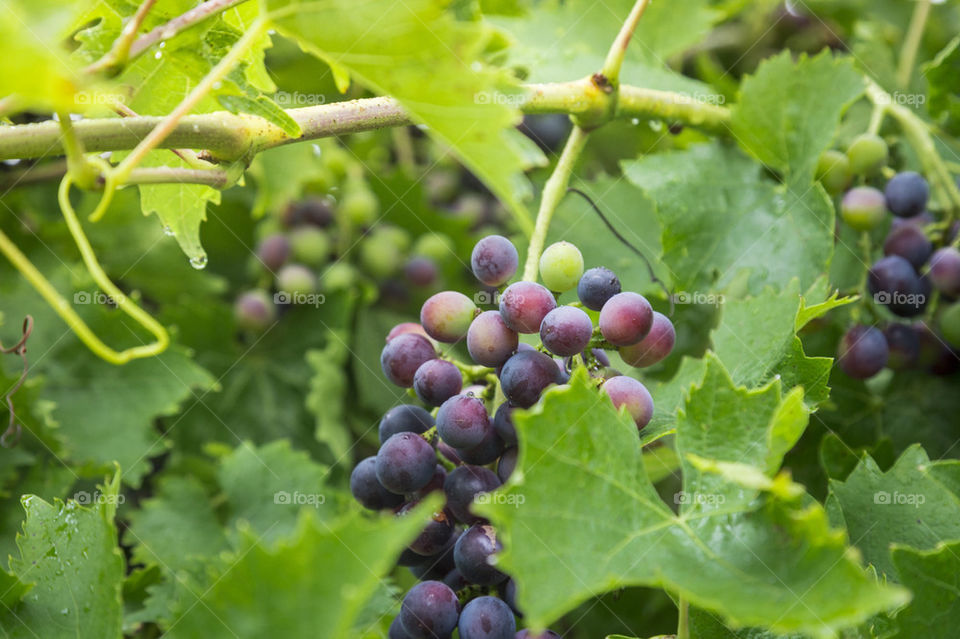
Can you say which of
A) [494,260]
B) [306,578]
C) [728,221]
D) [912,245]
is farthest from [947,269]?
[306,578]

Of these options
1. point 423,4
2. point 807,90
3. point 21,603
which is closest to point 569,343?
point 423,4

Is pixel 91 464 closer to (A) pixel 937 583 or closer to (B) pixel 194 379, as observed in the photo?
(B) pixel 194 379

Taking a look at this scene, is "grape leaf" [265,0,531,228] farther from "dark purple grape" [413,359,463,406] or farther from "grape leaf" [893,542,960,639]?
"grape leaf" [893,542,960,639]

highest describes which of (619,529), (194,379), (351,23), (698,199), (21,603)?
(351,23)

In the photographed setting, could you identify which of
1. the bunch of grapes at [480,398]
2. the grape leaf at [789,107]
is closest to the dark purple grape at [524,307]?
the bunch of grapes at [480,398]

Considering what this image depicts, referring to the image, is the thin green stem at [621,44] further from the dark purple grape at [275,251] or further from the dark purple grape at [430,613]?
the dark purple grape at [275,251]

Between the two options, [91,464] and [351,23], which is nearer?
[351,23]
